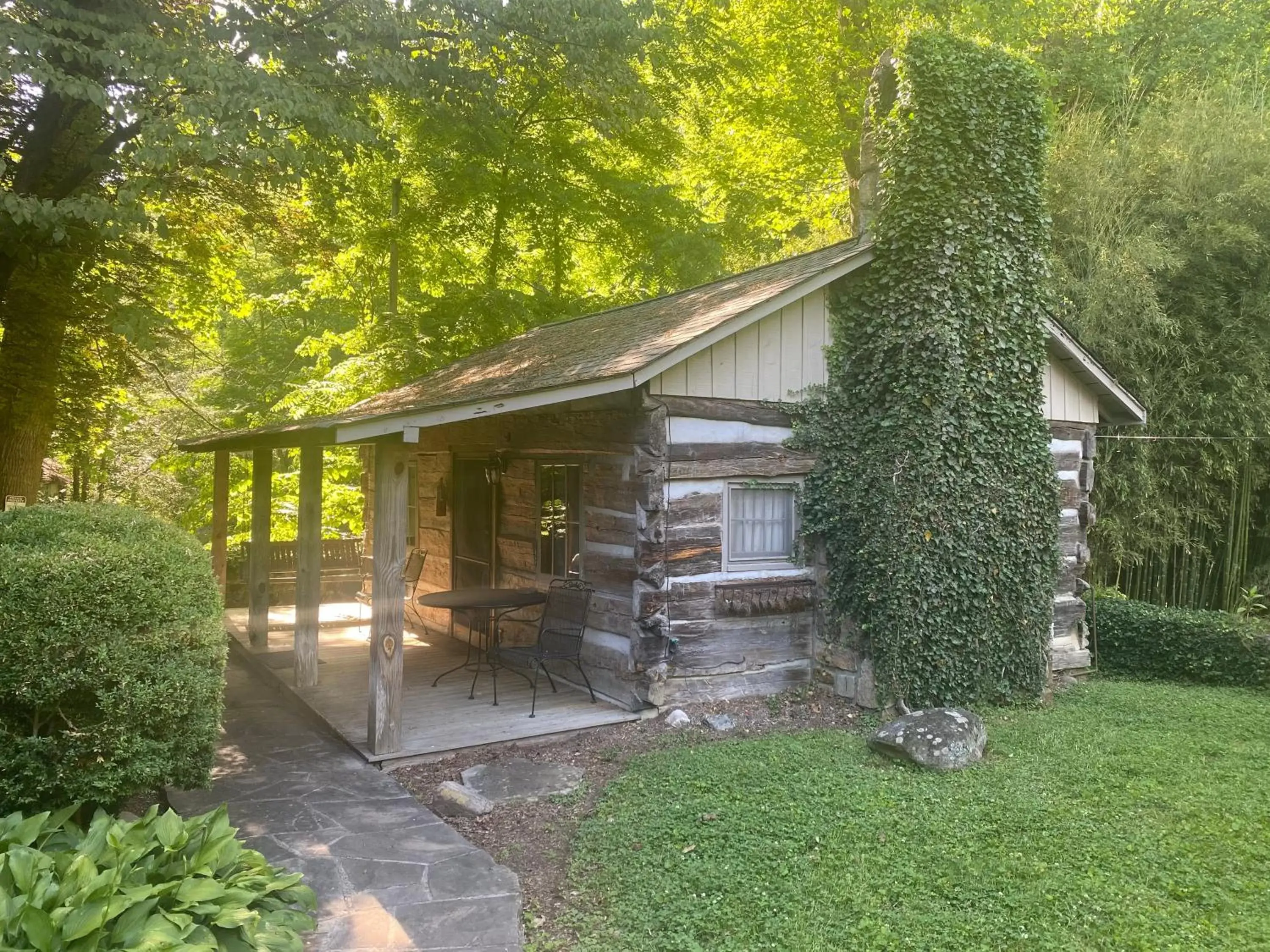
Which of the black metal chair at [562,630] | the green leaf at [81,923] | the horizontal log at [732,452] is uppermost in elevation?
the horizontal log at [732,452]

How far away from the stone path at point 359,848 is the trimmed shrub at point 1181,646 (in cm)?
828

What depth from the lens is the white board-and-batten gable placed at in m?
7.64

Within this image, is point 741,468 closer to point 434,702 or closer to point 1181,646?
point 434,702

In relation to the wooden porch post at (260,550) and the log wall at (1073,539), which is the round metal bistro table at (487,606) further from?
the log wall at (1073,539)

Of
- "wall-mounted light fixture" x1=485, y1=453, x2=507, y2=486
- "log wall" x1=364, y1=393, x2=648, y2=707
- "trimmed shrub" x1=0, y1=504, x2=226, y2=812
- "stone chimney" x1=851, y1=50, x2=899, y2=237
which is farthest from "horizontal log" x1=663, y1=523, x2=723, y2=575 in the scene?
"trimmed shrub" x1=0, y1=504, x2=226, y2=812

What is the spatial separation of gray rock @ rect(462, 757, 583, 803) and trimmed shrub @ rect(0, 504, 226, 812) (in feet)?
6.90

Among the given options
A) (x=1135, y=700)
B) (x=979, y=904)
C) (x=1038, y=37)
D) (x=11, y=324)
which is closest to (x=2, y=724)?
(x=979, y=904)

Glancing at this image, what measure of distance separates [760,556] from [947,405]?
83.8 inches

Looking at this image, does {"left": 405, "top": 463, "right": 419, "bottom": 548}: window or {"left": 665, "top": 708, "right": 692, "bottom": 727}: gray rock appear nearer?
{"left": 665, "top": 708, "right": 692, "bottom": 727}: gray rock

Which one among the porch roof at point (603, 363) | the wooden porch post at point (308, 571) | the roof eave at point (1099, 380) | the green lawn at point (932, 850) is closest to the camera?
the green lawn at point (932, 850)

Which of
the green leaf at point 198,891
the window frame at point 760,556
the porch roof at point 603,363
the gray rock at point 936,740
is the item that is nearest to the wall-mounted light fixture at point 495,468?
the porch roof at point 603,363

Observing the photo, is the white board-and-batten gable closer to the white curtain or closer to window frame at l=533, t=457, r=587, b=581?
the white curtain

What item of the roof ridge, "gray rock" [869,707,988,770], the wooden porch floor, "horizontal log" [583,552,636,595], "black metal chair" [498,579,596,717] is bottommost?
the wooden porch floor

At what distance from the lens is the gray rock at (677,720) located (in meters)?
7.39
